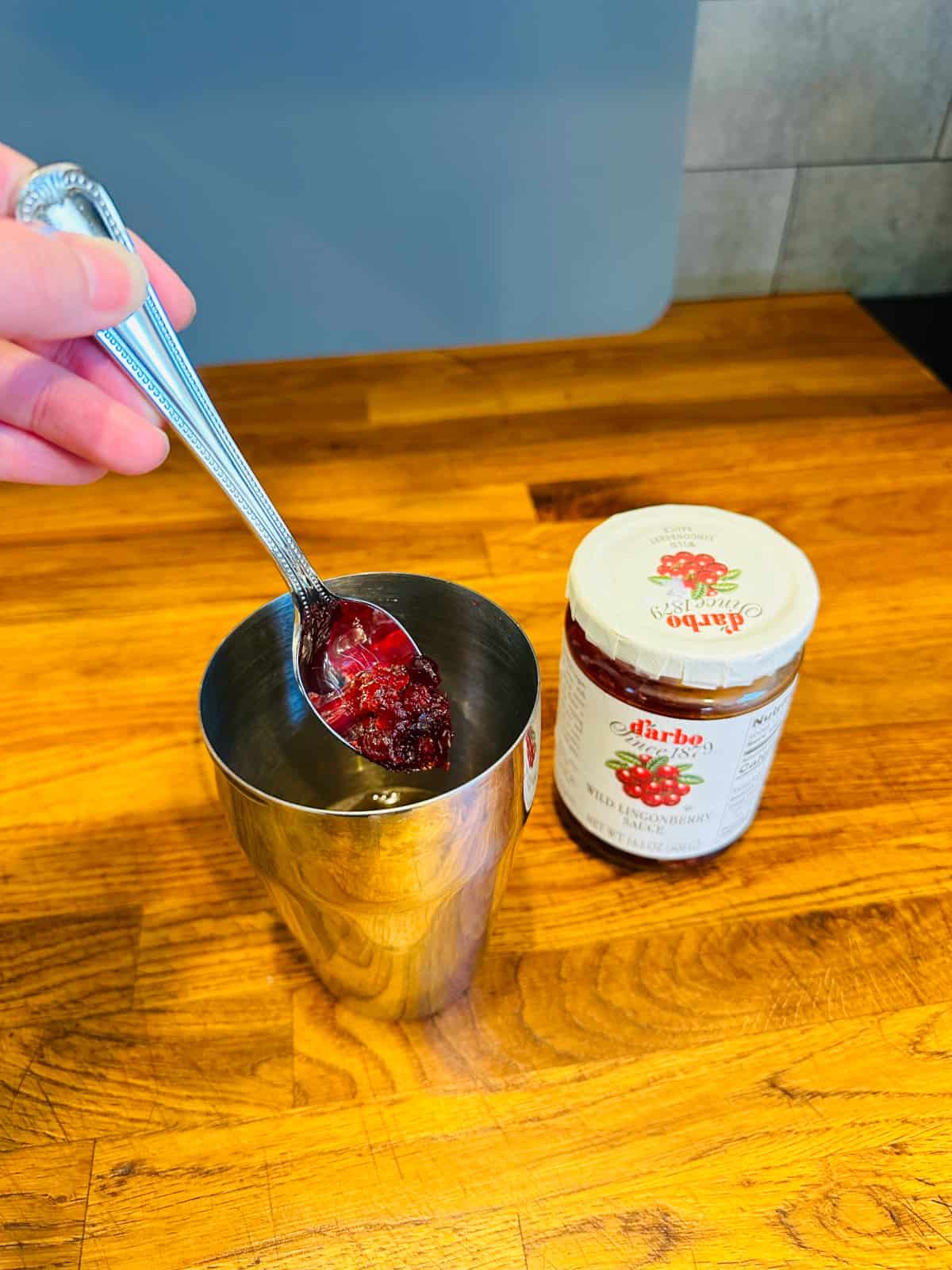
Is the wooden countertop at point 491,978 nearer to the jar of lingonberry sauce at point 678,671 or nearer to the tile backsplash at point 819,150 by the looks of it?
the jar of lingonberry sauce at point 678,671

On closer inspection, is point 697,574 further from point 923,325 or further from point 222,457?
point 923,325

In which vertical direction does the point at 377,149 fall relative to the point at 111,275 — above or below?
below

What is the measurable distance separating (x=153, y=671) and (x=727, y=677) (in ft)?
1.27

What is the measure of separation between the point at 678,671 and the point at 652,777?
0.07 metres

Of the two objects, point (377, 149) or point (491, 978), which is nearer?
point (491, 978)

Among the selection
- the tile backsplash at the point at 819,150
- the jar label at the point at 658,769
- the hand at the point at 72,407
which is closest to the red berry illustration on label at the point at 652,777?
the jar label at the point at 658,769

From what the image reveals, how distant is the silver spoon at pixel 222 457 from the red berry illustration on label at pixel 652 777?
12 cm

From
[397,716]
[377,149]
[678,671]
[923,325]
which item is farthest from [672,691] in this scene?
[923,325]

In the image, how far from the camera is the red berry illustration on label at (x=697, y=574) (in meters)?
0.44

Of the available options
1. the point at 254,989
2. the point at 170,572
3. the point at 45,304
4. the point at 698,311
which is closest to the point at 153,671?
the point at 170,572

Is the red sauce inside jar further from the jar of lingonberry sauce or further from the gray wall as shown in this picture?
the gray wall

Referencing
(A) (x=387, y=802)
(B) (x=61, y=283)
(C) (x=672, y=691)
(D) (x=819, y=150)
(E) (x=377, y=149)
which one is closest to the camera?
(B) (x=61, y=283)

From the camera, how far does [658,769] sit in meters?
0.44

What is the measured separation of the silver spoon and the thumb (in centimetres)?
2
